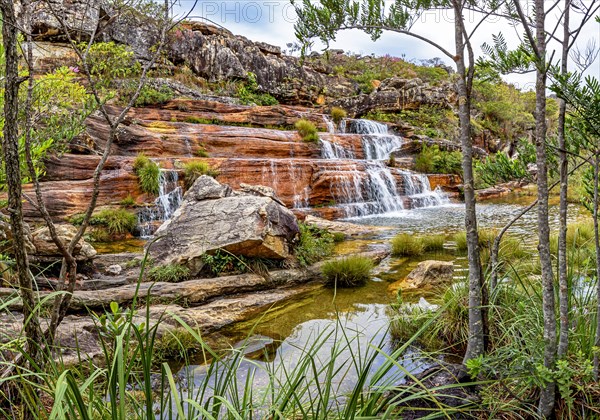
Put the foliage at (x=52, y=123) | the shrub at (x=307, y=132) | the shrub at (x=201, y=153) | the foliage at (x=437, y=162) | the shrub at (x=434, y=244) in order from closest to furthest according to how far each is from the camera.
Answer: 1. the foliage at (x=52, y=123)
2. the shrub at (x=434, y=244)
3. the shrub at (x=201, y=153)
4. the shrub at (x=307, y=132)
5. the foliage at (x=437, y=162)

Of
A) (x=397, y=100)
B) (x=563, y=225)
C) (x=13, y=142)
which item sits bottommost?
(x=563, y=225)

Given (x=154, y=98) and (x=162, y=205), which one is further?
(x=154, y=98)

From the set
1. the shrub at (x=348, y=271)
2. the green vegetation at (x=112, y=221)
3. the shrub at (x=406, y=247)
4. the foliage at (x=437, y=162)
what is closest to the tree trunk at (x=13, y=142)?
the shrub at (x=348, y=271)

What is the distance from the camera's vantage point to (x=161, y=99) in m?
17.6

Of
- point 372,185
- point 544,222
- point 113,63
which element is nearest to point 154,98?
point 372,185

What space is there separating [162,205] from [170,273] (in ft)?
19.7

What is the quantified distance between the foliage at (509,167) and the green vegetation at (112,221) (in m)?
8.87

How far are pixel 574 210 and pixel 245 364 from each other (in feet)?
45.3

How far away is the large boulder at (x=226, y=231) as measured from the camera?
5.74m

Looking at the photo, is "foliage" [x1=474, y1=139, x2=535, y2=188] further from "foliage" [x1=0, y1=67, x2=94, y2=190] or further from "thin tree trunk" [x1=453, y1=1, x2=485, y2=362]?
"foliage" [x1=0, y1=67, x2=94, y2=190]

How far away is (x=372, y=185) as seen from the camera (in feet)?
47.8

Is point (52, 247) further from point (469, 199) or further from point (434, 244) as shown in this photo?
point (434, 244)

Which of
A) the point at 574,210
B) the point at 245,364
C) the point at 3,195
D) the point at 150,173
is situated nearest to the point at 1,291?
the point at 245,364

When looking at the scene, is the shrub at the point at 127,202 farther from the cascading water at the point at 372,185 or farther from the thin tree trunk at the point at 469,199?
the thin tree trunk at the point at 469,199
